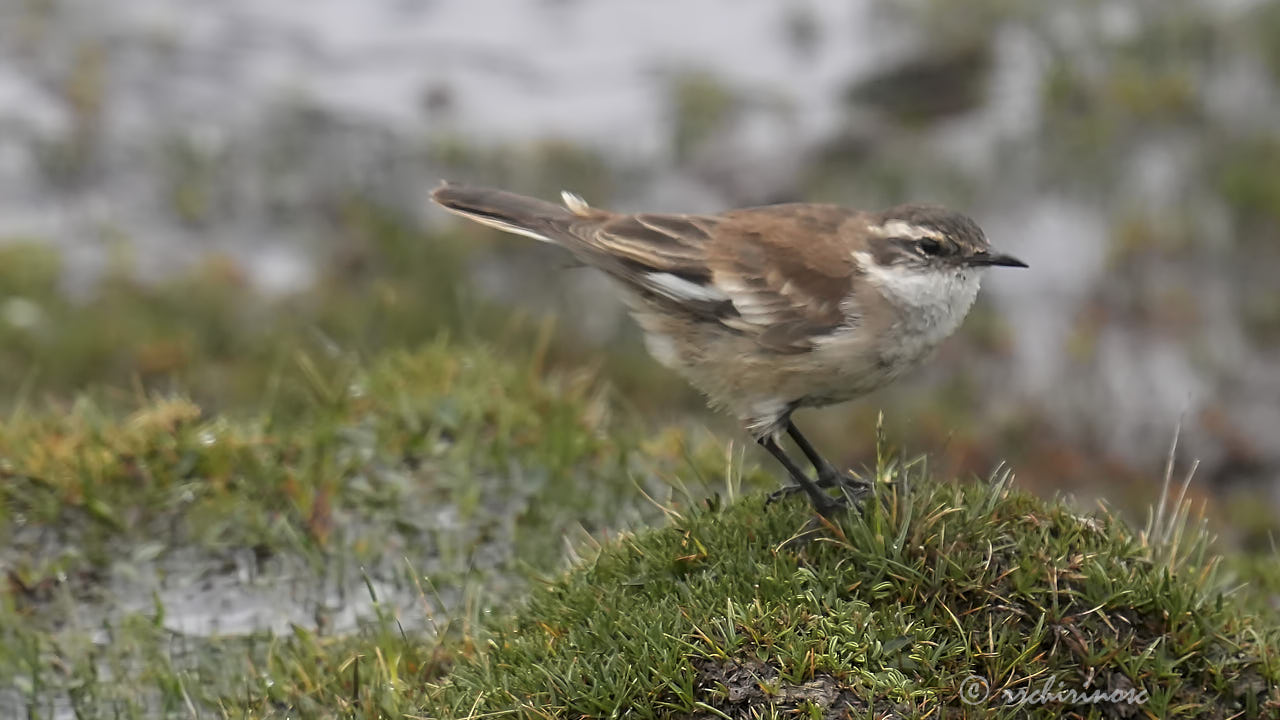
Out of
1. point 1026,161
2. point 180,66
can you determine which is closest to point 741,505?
point 1026,161

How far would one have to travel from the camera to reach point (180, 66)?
17.3 meters

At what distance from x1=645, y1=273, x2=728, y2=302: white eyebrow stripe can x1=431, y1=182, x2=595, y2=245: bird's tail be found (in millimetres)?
587

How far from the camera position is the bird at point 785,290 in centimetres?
617

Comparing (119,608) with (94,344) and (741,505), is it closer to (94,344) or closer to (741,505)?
(741,505)

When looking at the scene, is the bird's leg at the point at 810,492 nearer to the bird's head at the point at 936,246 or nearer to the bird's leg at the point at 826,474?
the bird's leg at the point at 826,474

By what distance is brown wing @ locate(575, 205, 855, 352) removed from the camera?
629 cm

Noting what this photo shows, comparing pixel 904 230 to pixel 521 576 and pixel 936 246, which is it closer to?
pixel 936 246

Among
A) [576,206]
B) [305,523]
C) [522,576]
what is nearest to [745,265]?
[576,206]

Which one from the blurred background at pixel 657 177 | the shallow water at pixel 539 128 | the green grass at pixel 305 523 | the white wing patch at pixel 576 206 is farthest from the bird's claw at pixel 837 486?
the shallow water at pixel 539 128

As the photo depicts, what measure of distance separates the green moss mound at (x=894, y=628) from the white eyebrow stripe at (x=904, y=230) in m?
1.23

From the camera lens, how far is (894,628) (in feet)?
16.5

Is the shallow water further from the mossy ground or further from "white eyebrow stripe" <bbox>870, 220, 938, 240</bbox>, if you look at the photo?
"white eyebrow stripe" <bbox>870, 220, 938, 240</bbox>

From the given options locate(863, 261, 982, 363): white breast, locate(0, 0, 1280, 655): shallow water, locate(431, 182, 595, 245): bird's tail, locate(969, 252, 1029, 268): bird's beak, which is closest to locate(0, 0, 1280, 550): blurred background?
locate(0, 0, 1280, 655): shallow water

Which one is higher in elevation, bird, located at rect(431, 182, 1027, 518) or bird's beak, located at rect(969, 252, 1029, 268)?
bird's beak, located at rect(969, 252, 1029, 268)
